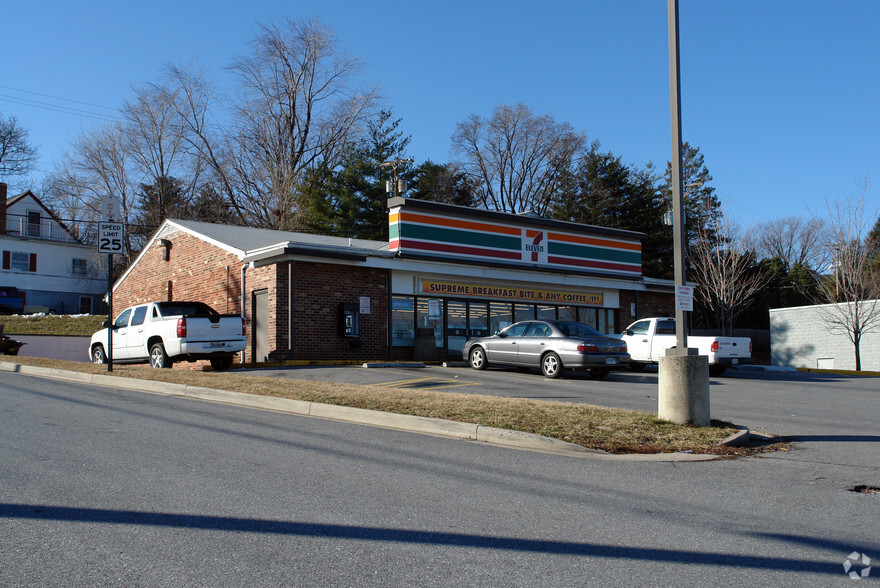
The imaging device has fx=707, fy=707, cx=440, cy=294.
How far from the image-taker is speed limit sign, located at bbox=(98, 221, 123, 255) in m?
14.7

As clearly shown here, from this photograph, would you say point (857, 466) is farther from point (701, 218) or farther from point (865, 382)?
point (701, 218)

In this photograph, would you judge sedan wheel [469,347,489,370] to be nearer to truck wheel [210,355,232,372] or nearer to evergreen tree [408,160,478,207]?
truck wheel [210,355,232,372]

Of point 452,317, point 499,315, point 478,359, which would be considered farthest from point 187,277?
point 478,359

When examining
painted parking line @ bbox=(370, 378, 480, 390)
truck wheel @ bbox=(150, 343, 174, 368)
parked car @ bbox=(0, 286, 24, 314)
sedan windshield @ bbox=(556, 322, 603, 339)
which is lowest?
painted parking line @ bbox=(370, 378, 480, 390)

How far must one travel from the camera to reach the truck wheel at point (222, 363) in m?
17.7

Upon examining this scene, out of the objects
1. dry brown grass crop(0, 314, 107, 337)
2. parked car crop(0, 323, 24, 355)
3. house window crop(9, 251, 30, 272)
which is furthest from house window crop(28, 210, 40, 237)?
parked car crop(0, 323, 24, 355)

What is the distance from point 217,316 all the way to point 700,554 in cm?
1452

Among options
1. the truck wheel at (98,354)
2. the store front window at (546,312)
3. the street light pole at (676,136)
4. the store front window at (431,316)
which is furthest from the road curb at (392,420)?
the store front window at (546,312)

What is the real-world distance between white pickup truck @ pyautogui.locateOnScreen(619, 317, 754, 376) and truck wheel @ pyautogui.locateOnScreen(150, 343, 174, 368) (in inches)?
465

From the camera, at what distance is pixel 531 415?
9883 mm

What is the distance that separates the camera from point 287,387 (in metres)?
12.7

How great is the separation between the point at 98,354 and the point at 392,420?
45.9 ft

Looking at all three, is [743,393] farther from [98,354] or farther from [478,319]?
[98,354]

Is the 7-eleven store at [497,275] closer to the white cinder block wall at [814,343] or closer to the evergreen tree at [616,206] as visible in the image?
the white cinder block wall at [814,343]
